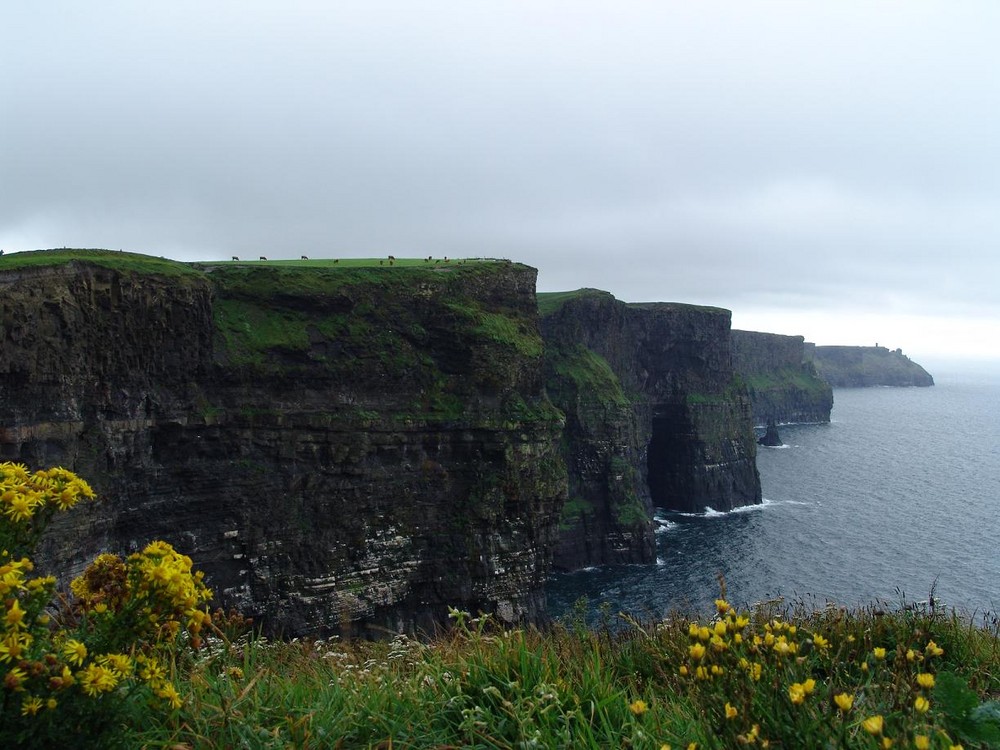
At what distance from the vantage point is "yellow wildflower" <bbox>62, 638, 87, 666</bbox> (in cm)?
472

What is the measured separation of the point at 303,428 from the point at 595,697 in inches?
1409

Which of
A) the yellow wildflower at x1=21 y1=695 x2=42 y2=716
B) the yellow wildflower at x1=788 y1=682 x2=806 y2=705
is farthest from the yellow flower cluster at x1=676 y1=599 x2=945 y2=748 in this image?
the yellow wildflower at x1=21 y1=695 x2=42 y2=716

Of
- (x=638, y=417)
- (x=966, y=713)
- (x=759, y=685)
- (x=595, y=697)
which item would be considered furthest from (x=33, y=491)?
(x=638, y=417)

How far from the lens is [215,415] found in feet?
122

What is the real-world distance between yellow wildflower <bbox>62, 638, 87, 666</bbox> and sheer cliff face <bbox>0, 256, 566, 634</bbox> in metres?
29.1

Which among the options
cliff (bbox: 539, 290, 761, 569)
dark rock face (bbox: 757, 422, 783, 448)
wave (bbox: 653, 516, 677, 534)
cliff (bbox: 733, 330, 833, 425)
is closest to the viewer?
cliff (bbox: 539, 290, 761, 569)

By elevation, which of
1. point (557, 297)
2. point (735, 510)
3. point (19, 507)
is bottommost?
point (735, 510)

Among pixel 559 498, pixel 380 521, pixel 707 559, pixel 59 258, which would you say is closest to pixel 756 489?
pixel 707 559

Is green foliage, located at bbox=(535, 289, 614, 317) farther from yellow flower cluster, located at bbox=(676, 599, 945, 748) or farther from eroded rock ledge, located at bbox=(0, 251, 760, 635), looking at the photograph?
yellow flower cluster, located at bbox=(676, 599, 945, 748)

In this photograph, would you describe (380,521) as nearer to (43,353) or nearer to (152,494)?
(152,494)

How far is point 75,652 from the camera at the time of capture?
4.81 m

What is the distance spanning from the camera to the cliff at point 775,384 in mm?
183250

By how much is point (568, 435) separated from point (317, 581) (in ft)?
129

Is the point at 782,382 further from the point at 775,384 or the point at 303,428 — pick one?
the point at 303,428
